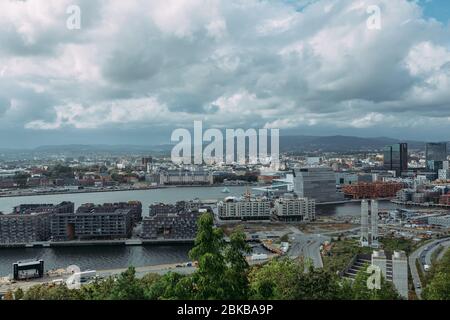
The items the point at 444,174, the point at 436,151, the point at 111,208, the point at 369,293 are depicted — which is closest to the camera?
the point at 369,293

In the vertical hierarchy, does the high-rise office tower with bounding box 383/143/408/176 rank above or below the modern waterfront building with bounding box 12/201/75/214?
above

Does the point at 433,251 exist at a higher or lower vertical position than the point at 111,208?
lower

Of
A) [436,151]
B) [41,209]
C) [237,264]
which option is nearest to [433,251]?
[237,264]

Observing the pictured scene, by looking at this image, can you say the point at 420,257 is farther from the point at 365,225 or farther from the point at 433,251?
the point at 365,225

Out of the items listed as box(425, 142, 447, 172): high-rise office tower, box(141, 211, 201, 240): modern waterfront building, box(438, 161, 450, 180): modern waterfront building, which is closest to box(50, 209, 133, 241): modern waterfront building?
box(141, 211, 201, 240): modern waterfront building

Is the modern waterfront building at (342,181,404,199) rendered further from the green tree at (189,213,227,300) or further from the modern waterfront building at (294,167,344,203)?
the green tree at (189,213,227,300)
